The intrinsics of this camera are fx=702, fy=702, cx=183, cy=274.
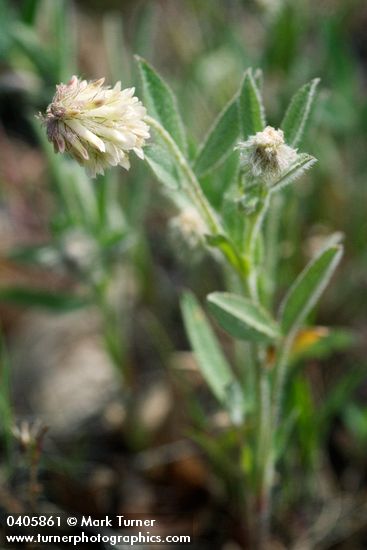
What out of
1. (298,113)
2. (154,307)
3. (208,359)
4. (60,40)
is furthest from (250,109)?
(154,307)

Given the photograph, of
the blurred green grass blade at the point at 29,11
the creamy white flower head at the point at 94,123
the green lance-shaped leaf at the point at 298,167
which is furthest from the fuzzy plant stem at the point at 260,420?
the blurred green grass blade at the point at 29,11

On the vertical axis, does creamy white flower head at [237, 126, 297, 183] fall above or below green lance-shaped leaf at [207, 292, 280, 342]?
above

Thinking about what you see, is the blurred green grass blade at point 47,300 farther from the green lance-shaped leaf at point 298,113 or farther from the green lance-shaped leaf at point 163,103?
the green lance-shaped leaf at point 298,113

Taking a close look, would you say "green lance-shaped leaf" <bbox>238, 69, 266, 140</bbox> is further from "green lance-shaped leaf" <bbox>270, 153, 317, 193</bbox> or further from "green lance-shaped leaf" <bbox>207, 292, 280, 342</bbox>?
"green lance-shaped leaf" <bbox>207, 292, 280, 342</bbox>

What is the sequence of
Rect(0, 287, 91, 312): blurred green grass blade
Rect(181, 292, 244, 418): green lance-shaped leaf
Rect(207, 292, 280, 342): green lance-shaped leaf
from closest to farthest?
Rect(207, 292, 280, 342): green lance-shaped leaf
Rect(181, 292, 244, 418): green lance-shaped leaf
Rect(0, 287, 91, 312): blurred green grass blade

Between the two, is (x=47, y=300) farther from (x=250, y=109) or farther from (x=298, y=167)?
(x=298, y=167)

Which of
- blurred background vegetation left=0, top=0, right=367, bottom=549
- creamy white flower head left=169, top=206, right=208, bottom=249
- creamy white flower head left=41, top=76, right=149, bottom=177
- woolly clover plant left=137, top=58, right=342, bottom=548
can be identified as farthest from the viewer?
blurred background vegetation left=0, top=0, right=367, bottom=549

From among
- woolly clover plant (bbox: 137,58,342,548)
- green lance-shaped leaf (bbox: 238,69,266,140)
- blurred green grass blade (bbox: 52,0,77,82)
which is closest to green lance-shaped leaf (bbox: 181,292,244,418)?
woolly clover plant (bbox: 137,58,342,548)
